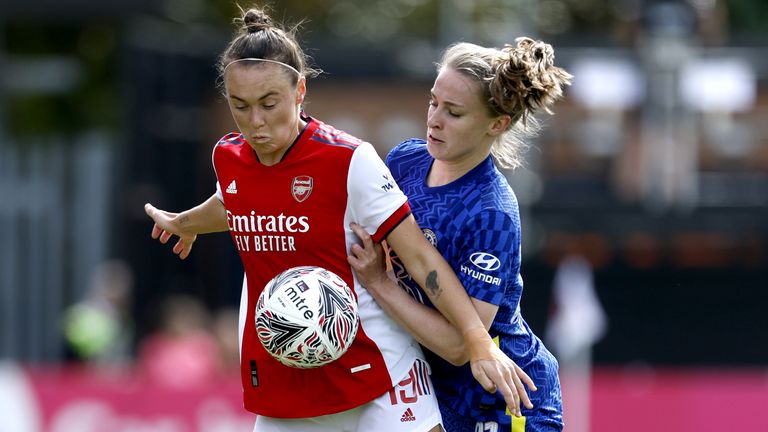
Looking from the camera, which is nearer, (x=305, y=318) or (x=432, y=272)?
(x=305, y=318)

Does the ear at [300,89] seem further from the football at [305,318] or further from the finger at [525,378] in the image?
the finger at [525,378]

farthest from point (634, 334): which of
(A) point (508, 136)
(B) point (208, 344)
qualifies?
(A) point (508, 136)

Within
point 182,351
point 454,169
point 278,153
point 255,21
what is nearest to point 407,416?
point 454,169

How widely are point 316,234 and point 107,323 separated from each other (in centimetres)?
927

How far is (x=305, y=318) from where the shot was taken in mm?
4449

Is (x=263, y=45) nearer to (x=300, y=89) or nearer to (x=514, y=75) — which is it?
(x=300, y=89)

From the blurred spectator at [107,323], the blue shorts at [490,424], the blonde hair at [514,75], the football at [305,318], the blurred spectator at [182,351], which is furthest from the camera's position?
the blurred spectator at [107,323]

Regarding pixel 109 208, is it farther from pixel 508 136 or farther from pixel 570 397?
pixel 508 136

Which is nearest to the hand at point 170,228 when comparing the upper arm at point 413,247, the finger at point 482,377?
the upper arm at point 413,247

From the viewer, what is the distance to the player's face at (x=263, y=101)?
4488 millimetres

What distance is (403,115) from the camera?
43.0 feet

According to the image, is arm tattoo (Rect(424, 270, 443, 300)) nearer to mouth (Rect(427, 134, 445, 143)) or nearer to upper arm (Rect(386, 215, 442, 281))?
upper arm (Rect(386, 215, 442, 281))

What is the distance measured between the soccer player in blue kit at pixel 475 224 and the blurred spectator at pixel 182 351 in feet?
22.9

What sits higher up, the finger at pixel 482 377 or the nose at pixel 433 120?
the nose at pixel 433 120
